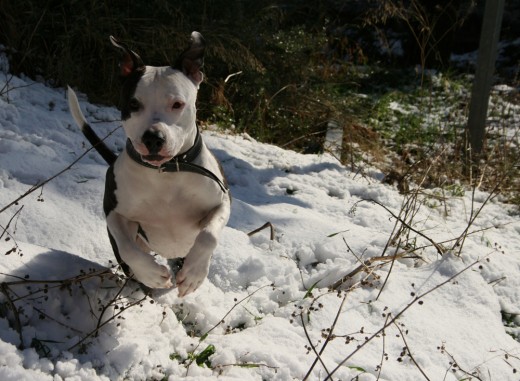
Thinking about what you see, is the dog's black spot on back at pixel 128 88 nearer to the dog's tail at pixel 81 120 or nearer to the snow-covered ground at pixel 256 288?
the dog's tail at pixel 81 120

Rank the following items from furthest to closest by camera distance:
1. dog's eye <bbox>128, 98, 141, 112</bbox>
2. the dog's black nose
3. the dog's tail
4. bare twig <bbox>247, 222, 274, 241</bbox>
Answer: bare twig <bbox>247, 222, 274, 241</bbox> < the dog's tail < dog's eye <bbox>128, 98, 141, 112</bbox> < the dog's black nose

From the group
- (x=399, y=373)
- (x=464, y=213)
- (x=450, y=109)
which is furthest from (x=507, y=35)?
(x=399, y=373)

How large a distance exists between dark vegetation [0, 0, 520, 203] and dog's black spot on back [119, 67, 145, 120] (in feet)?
7.97

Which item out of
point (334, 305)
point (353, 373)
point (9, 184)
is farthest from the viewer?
point (9, 184)

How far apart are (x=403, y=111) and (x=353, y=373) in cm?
539

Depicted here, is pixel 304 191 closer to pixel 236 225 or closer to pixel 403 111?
pixel 236 225

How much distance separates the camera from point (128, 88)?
253 cm

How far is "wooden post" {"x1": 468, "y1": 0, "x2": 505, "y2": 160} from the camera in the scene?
5.86 meters

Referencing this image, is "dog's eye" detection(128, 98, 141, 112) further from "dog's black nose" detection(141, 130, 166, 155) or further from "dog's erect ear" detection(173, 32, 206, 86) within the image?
"dog's erect ear" detection(173, 32, 206, 86)

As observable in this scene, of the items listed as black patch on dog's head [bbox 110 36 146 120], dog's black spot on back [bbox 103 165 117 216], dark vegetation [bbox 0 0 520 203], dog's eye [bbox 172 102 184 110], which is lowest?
dark vegetation [bbox 0 0 520 203]

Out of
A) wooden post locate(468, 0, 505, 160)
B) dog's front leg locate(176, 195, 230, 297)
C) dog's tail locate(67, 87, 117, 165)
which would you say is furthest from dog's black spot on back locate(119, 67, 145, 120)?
wooden post locate(468, 0, 505, 160)

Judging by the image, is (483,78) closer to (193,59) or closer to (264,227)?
(264,227)

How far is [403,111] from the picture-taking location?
7.59 meters

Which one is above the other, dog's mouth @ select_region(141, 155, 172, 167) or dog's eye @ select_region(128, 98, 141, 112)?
dog's eye @ select_region(128, 98, 141, 112)
